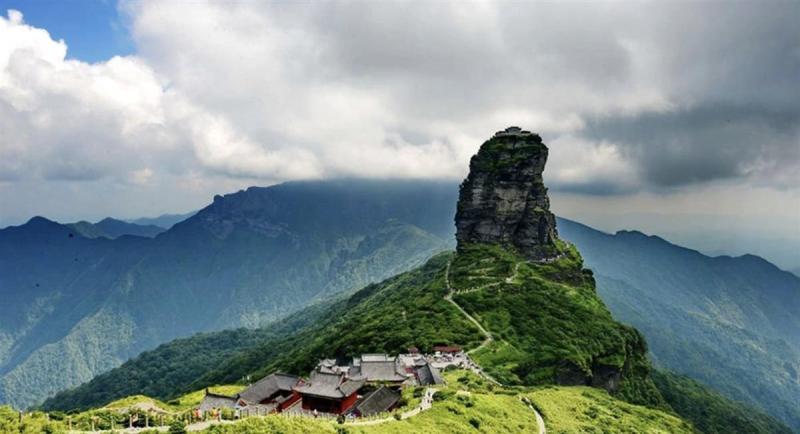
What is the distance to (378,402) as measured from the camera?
57.0m

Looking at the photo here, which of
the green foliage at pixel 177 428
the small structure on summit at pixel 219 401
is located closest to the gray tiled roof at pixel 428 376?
the small structure on summit at pixel 219 401

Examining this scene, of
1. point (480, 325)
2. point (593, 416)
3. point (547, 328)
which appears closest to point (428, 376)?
point (593, 416)

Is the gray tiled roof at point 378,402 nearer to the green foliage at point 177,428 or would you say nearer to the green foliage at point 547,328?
the green foliage at point 177,428

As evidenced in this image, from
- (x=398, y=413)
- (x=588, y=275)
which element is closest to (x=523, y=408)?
(x=398, y=413)

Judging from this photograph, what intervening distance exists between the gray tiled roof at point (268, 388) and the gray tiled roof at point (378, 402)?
68.8 ft

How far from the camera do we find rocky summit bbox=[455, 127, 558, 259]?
173 m

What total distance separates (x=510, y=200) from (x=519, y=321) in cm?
6390

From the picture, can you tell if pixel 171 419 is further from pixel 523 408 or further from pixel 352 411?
pixel 523 408

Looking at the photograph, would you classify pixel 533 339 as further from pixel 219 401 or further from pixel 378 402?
pixel 219 401

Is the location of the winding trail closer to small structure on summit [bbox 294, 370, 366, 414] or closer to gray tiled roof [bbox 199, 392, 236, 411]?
small structure on summit [bbox 294, 370, 366, 414]

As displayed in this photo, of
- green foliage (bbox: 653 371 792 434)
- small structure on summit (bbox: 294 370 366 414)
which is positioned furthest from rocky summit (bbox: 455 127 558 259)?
small structure on summit (bbox: 294 370 366 414)

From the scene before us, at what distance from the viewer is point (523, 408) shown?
59.0 m

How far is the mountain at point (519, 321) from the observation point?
99.0m

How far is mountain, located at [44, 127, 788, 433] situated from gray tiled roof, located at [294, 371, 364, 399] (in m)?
21.9
